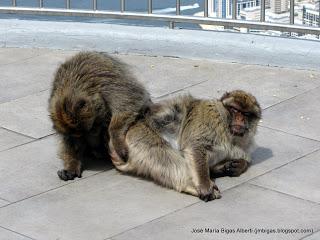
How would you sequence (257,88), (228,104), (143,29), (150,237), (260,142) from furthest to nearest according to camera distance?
(143,29), (257,88), (260,142), (228,104), (150,237)

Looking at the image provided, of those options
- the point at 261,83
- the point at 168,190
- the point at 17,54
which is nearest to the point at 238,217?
the point at 168,190

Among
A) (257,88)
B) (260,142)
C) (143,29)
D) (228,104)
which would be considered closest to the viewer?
(228,104)

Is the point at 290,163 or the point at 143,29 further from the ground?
the point at 143,29

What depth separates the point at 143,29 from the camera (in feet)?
35.9

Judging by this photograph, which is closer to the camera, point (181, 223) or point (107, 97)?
point (181, 223)

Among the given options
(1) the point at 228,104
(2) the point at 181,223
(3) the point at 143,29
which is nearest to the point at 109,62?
(1) the point at 228,104

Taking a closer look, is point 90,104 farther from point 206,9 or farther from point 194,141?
point 206,9

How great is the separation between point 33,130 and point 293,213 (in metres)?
2.79

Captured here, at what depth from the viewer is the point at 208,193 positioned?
23.9 ft

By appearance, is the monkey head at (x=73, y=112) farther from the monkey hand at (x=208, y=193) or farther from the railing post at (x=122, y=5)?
the railing post at (x=122, y=5)

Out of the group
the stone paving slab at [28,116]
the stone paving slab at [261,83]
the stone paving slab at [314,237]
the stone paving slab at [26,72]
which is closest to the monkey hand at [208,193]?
the stone paving slab at [314,237]

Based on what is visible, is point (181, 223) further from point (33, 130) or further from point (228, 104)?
point (33, 130)

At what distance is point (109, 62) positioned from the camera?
7898 mm

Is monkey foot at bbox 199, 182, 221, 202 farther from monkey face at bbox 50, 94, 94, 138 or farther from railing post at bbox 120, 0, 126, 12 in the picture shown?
railing post at bbox 120, 0, 126, 12
